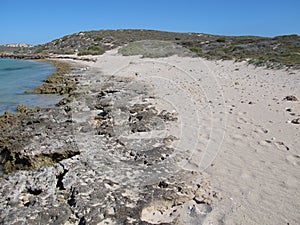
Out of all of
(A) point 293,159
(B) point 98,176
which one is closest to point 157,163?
(B) point 98,176

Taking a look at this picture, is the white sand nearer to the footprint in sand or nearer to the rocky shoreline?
the footprint in sand

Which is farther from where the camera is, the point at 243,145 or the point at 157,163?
the point at 243,145

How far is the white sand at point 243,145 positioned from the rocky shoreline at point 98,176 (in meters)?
0.25

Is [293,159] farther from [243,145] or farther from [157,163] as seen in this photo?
[157,163]

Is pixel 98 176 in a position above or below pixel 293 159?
below

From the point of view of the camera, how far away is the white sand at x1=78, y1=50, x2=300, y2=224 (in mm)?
2816

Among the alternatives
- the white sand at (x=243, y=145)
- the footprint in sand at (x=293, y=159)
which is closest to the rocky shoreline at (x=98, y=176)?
the white sand at (x=243, y=145)

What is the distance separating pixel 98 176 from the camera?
3.33 metres

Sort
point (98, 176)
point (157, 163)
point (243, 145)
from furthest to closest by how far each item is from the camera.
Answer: point (243, 145), point (157, 163), point (98, 176)

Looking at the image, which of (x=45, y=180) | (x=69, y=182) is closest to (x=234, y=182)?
(x=69, y=182)

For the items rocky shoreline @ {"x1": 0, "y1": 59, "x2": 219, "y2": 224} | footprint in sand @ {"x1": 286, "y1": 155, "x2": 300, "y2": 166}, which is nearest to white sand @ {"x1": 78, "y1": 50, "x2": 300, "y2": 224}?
footprint in sand @ {"x1": 286, "y1": 155, "x2": 300, "y2": 166}

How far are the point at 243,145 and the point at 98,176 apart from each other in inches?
93.2

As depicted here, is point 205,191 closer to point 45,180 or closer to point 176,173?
point 176,173

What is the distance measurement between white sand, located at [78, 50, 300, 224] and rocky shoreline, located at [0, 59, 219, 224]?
25 cm
